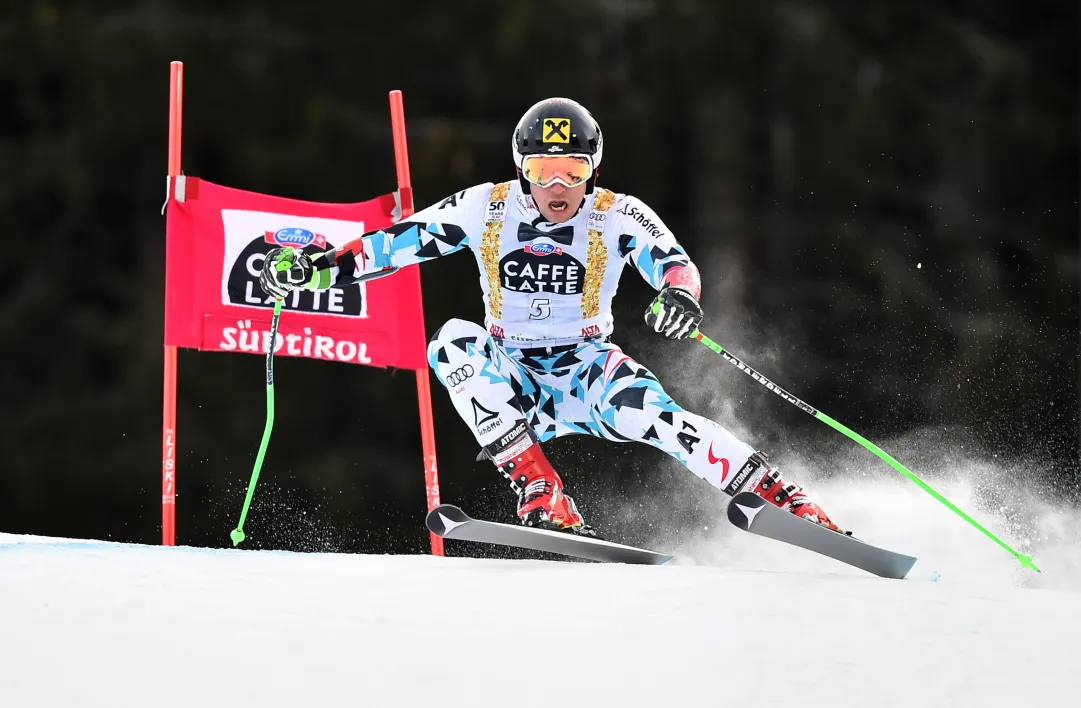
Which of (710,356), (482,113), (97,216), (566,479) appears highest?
(482,113)

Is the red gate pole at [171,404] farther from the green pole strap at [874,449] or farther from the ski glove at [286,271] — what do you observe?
the green pole strap at [874,449]

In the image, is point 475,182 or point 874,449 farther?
point 475,182

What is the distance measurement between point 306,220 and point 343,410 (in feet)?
21.4

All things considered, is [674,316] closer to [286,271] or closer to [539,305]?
[539,305]

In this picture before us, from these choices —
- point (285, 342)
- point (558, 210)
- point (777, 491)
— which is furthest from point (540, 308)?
point (285, 342)

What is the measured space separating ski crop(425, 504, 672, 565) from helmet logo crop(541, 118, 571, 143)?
0.98 meters

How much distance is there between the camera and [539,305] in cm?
397

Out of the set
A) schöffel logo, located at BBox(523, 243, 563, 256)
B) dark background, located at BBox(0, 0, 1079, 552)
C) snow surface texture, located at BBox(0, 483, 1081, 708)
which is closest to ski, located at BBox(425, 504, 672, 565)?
snow surface texture, located at BBox(0, 483, 1081, 708)

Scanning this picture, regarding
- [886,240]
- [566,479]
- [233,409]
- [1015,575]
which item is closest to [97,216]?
[233,409]

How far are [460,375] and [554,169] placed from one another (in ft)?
1.96

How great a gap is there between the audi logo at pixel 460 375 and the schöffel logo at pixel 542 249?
350 mm

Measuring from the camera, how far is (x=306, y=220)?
15.7 ft

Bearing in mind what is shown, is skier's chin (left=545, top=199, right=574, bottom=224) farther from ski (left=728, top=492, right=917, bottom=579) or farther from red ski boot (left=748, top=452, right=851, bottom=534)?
ski (left=728, top=492, right=917, bottom=579)

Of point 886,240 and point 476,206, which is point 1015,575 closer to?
point 476,206
